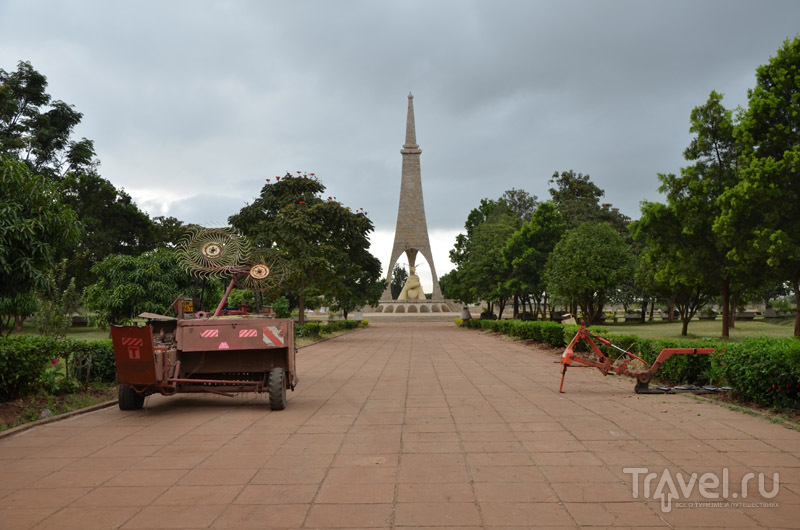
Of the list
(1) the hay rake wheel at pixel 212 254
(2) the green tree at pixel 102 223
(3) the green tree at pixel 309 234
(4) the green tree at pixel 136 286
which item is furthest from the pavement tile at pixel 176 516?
(2) the green tree at pixel 102 223

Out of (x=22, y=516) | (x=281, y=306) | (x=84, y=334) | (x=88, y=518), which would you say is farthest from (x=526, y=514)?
(x=84, y=334)

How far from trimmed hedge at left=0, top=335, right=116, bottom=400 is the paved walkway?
0.82 metres

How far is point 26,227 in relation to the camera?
248 inches

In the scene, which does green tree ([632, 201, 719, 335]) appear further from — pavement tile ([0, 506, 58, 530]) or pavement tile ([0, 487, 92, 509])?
pavement tile ([0, 506, 58, 530])

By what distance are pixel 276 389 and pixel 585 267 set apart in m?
19.6

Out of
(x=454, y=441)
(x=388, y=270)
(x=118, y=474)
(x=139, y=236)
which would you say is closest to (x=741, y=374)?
(x=454, y=441)

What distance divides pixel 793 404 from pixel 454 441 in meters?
4.13

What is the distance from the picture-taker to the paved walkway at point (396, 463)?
12.1ft

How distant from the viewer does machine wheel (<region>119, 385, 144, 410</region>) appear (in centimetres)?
740

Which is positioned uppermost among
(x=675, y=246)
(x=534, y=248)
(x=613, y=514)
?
(x=534, y=248)

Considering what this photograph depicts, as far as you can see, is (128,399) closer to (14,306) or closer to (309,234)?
(14,306)

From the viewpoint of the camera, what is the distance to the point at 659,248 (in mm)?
20516

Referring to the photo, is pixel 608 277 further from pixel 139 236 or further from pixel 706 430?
pixel 139 236

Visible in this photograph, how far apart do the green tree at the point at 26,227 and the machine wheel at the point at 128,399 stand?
1.66m
